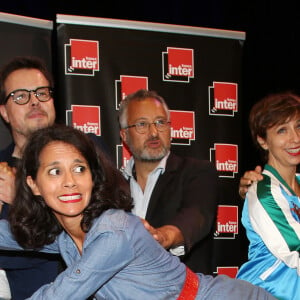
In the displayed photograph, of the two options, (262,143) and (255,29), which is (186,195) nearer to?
Answer: (262,143)

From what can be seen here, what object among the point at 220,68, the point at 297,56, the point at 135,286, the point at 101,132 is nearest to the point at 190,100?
the point at 220,68

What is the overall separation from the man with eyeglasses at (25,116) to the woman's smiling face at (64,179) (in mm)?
680

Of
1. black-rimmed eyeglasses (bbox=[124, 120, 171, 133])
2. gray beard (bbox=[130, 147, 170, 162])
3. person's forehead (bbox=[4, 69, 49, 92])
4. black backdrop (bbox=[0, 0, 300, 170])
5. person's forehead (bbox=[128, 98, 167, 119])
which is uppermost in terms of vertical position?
black backdrop (bbox=[0, 0, 300, 170])

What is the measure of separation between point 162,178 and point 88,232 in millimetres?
1521

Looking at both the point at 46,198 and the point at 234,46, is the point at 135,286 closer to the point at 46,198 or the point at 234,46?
the point at 46,198

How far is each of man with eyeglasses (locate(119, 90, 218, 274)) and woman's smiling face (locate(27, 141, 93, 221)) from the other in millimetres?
880

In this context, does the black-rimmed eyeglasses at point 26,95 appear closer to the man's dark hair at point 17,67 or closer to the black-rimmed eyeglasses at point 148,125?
the man's dark hair at point 17,67

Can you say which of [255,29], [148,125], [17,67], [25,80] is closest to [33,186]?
[25,80]

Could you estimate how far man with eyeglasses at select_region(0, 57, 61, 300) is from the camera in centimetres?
345

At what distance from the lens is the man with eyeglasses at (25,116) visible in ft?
11.3

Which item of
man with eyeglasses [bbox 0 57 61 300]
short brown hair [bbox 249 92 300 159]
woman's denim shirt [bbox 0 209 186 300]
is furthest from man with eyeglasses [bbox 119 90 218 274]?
woman's denim shirt [bbox 0 209 186 300]

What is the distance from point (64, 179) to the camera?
9.06 feet

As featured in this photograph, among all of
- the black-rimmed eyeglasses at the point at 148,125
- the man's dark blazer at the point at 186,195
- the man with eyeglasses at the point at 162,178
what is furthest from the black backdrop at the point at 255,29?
the man's dark blazer at the point at 186,195

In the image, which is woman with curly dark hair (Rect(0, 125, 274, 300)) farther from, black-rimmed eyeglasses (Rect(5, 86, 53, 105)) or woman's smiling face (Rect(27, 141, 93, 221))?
black-rimmed eyeglasses (Rect(5, 86, 53, 105))
